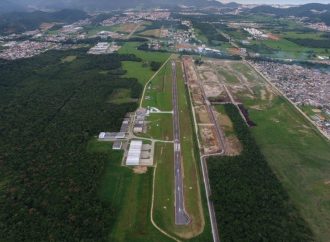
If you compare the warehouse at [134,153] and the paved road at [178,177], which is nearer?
the paved road at [178,177]

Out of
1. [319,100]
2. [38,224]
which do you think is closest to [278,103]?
[319,100]

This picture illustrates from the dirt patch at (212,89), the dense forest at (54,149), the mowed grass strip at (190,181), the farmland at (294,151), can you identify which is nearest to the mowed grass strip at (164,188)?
the mowed grass strip at (190,181)

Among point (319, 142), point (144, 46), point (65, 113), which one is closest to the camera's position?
point (319, 142)

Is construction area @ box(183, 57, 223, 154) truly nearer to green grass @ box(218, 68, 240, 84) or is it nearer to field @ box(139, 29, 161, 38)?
green grass @ box(218, 68, 240, 84)

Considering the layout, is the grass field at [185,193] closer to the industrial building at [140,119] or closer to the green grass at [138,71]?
the industrial building at [140,119]

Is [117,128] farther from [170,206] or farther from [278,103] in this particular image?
[278,103]

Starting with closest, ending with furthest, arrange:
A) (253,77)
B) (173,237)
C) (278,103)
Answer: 1. (173,237)
2. (278,103)
3. (253,77)

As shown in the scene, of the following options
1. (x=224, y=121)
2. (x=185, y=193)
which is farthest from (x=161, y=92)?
(x=185, y=193)
